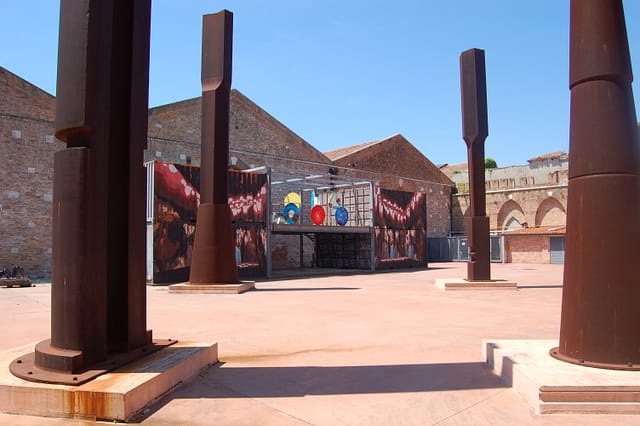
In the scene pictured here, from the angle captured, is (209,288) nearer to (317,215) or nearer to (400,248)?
(317,215)

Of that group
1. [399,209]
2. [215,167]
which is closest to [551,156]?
[399,209]

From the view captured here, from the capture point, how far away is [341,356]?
5.56 metres

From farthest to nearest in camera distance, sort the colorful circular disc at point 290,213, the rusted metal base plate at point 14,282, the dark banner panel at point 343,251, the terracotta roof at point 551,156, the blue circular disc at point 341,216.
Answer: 1. the terracotta roof at point 551,156
2. the dark banner panel at point 343,251
3. the blue circular disc at point 341,216
4. the colorful circular disc at point 290,213
5. the rusted metal base plate at point 14,282

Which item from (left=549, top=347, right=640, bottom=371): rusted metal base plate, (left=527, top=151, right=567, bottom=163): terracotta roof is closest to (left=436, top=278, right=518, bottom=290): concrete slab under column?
(left=549, top=347, right=640, bottom=371): rusted metal base plate

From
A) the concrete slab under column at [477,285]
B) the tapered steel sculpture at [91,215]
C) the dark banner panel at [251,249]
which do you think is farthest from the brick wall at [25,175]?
the tapered steel sculpture at [91,215]

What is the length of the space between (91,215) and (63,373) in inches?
44.5

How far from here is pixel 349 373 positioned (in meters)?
4.81

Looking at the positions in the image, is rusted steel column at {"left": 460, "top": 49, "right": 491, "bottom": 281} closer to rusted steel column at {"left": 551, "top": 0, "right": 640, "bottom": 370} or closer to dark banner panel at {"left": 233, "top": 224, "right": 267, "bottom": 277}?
dark banner panel at {"left": 233, "top": 224, "right": 267, "bottom": 277}

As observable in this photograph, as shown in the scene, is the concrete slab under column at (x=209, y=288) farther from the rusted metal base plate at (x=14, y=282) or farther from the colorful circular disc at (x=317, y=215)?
the colorful circular disc at (x=317, y=215)

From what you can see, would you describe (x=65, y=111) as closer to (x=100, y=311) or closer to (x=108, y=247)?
(x=108, y=247)

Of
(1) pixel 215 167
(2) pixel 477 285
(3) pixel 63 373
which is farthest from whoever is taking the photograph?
(2) pixel 477 285

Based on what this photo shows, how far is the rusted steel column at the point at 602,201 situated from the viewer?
13.4 ft

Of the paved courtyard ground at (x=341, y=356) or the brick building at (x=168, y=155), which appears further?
the brick building at (x=168, y=155)

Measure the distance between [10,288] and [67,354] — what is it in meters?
13.6
